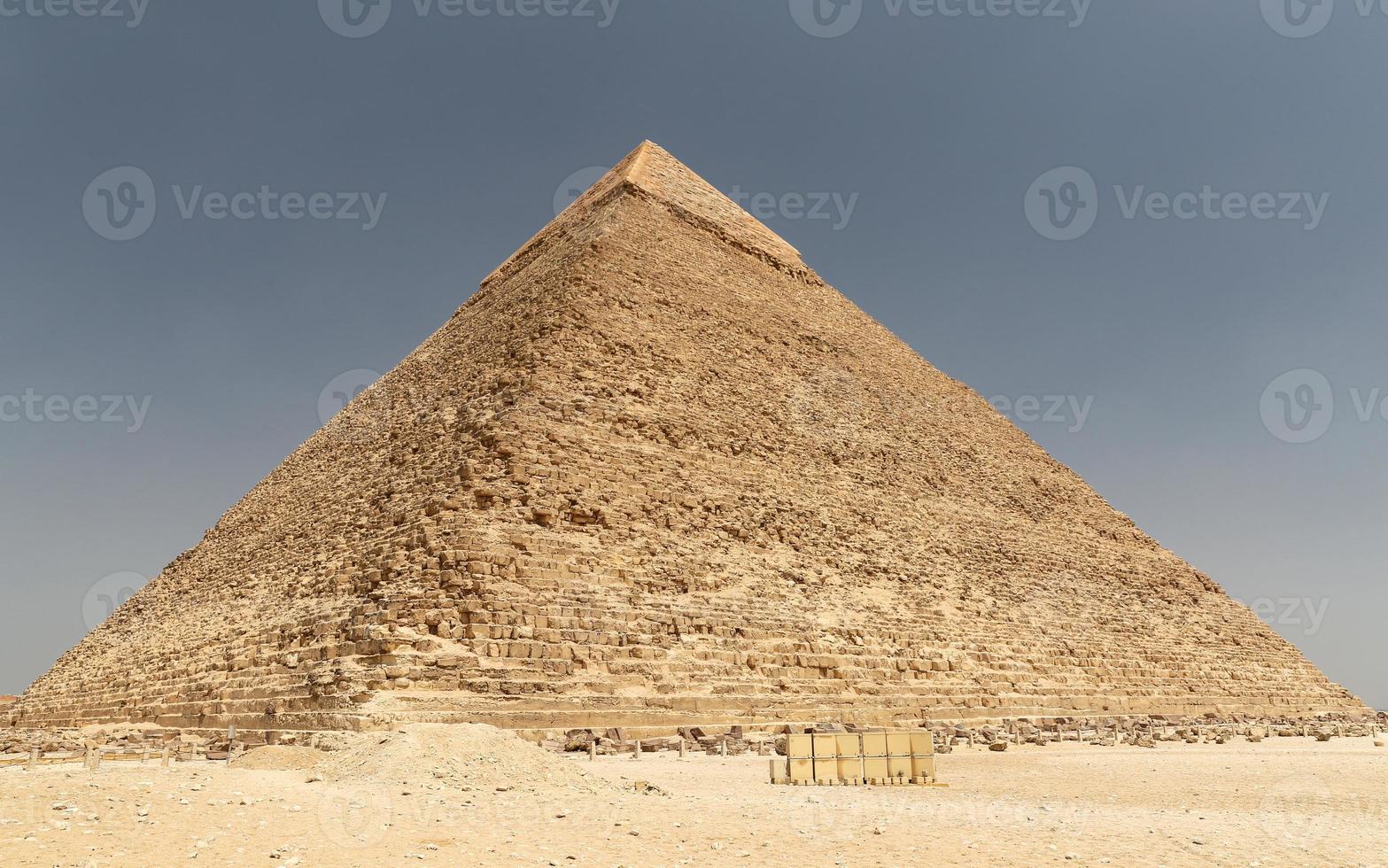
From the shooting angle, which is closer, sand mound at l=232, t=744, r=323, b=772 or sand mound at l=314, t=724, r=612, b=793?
sand mound at l=314, t=724, r=612, b=793

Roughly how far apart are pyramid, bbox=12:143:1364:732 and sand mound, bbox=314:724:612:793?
2387 mm

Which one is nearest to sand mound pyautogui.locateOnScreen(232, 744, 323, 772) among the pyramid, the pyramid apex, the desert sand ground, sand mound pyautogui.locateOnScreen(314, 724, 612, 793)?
the desert sand ground

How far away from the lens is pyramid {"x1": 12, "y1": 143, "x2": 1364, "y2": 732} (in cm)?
1108

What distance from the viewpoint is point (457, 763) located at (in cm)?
650

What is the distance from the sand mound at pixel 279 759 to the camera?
7.24 meters

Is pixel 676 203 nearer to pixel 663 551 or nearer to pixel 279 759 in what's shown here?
pixel 663 551

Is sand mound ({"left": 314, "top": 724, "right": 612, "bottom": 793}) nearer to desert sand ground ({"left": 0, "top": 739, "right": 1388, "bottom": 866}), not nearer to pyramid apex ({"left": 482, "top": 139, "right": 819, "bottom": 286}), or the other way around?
desert sand ground ({"left": 0, "top": 739, "right": 1388, "bottom": 866})

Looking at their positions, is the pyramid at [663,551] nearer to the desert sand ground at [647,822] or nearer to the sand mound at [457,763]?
the sand mound at [457,763]

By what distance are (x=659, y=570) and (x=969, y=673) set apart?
5848 mm

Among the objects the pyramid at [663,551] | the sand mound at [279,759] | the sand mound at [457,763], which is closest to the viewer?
the sand mound at [457,763]

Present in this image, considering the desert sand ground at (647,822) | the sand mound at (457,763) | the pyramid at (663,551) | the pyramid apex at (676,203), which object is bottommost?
the desert sand ground at (647,822)

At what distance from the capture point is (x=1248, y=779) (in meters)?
8.55

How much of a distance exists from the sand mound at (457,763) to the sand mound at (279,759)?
0.34m

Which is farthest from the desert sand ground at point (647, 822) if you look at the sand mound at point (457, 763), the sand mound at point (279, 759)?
the sand mound at point (279, 759)
